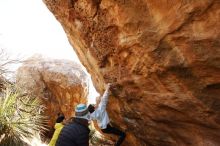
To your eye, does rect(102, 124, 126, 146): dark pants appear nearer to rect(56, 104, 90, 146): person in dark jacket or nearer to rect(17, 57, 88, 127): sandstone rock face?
rect(56, 104, 90, 146): person in dark jacket

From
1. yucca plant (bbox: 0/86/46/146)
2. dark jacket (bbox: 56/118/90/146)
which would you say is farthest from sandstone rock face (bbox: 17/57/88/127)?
dark jacket (bbox: 56/118/90/146)

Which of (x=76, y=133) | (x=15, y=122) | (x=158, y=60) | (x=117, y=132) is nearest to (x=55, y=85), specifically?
(x=15, y=122)

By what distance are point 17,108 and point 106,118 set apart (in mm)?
4534

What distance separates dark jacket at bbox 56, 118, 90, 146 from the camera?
6027 mm

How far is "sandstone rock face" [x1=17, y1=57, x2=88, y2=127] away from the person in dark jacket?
10162 millimetres

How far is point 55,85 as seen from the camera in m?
17.0

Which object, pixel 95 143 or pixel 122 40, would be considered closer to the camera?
pixel 122 40

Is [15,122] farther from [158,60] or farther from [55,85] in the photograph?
[55,85]

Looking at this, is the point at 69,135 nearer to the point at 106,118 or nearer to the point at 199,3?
the point at 106,118

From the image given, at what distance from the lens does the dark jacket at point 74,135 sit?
6027 mm

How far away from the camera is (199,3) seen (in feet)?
15.4

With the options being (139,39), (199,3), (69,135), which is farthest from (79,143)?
(199,3)

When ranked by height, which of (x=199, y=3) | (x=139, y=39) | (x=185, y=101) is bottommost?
(x=185, y=101)

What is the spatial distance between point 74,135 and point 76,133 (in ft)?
0.17
